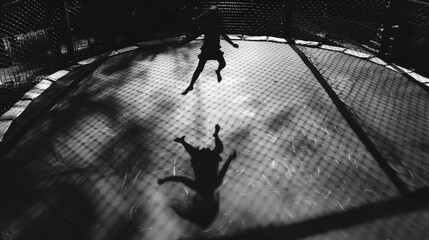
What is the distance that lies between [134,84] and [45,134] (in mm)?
2039

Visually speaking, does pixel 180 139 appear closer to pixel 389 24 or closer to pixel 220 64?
pixel 220 64

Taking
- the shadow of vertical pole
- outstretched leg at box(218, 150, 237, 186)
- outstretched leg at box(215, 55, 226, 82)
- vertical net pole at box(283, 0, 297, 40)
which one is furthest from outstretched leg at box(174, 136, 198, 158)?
vertical net pole at box(283, 0, 297, 40)

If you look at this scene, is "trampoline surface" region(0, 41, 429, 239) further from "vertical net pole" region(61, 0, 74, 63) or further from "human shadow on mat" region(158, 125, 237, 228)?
"vertical net pole" region(61, 0, 74, 63)

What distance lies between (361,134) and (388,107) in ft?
3.85

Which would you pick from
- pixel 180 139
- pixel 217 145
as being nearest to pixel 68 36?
pixel 180 139

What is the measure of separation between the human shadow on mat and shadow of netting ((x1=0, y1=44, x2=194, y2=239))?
32cm

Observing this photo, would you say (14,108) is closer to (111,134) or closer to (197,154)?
(111,134)

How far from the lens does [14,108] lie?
4.92m

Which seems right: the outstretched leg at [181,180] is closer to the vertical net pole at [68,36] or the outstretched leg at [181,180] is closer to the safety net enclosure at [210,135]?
the safety net enclosure at [210,135]

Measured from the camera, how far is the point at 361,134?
14.0ft

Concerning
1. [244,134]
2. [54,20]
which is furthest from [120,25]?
[244,134]

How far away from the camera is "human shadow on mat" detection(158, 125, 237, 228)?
9.55 ft

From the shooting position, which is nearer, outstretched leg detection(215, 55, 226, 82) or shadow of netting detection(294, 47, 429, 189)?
shadow of netting detection(294, 47, 429, 189)

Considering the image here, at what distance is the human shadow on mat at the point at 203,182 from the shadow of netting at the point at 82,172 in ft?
1.04
